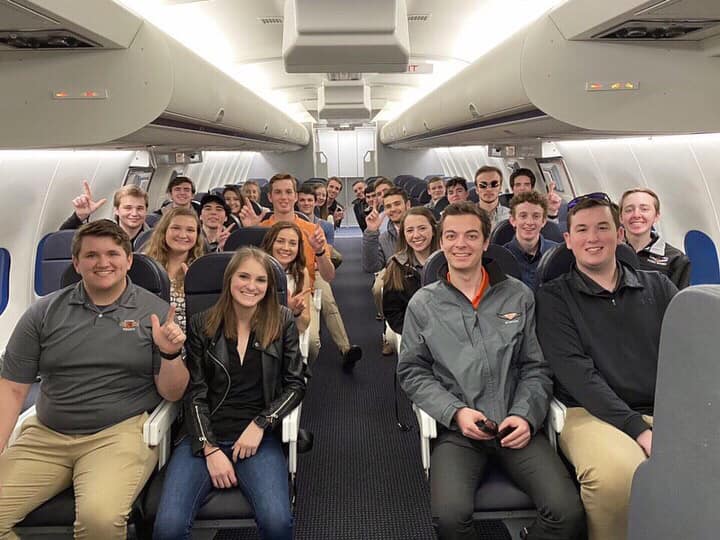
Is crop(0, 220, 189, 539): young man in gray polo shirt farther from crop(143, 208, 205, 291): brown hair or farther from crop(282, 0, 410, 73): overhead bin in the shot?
crop(282, 0, 410, 73): overhead bin

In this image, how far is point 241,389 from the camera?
278cm

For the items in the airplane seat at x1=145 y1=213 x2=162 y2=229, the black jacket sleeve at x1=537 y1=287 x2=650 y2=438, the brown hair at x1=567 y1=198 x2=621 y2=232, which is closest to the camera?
the black jacket sleeve at x1=537 y1=287 x2=650 y2=438

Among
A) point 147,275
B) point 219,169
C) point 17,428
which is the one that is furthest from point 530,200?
point 219,169

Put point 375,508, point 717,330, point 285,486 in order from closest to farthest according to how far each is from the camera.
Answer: point 717,330 → point 285,486 → point 375,508

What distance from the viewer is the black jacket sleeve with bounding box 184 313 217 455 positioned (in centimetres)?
261

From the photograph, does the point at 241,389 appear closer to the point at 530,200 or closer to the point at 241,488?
the point at 241,488

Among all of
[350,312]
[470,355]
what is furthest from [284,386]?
[350,312]

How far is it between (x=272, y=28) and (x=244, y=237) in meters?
3.11

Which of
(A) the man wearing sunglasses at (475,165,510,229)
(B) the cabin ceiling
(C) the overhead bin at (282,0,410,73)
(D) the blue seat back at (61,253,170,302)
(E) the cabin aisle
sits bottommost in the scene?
(E) the cabin aisle

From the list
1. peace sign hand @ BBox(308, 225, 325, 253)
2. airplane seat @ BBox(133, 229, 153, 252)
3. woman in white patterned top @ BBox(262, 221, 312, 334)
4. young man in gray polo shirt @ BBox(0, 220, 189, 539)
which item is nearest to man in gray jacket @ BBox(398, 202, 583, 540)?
young man in gray polo shirt @ BBox(0, 220, 189, 539)

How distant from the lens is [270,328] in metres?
2.81

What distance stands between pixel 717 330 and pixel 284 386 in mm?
2030

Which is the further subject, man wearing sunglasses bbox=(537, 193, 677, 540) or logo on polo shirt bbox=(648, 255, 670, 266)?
logo on polo shirt bbox=(648, 255, 670, 266)

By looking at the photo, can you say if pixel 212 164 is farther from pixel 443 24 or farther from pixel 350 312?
pixel 443 24
